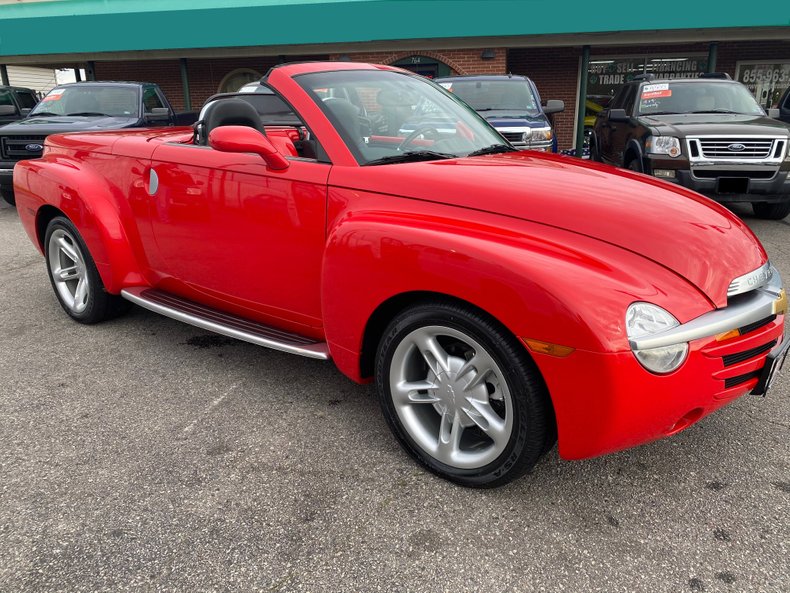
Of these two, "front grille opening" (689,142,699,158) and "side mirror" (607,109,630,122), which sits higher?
"side mirror" (607,109,630,122)

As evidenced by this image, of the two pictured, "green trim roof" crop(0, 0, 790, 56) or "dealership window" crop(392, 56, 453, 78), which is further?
"dealership window" crop(392, 56, 453, 78)

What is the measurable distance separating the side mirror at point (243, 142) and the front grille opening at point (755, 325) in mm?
2049

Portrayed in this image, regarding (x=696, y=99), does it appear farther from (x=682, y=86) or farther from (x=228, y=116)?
(x=228, y=116)

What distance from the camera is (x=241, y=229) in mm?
3158

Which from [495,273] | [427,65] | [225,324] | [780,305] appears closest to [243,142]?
[225,324]

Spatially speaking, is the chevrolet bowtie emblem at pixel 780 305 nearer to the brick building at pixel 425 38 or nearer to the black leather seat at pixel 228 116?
the black leather seat at pixel 228 116

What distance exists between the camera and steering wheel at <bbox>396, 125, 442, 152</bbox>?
119 inches

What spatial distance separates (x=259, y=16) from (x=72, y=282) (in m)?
12.6

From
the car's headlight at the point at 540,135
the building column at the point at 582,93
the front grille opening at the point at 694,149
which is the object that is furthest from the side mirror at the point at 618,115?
the building column at the point at 582,93

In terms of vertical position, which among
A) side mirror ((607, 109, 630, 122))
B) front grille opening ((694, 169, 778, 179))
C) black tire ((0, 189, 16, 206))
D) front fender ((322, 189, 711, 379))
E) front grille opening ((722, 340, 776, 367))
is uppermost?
front fender ((322, 189, 711, 379))

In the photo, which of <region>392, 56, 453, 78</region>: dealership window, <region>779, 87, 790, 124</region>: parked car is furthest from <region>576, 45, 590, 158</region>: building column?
<region>779, 87, 790, 124</region>: parked car

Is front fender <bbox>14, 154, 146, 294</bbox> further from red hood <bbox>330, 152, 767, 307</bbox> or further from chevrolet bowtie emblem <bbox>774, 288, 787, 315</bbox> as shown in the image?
chevrolet bowtie emblem <bbox>774, 288, 787, 315</bbox>

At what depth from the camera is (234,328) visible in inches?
129

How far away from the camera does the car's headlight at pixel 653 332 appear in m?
2.03
